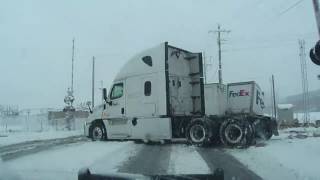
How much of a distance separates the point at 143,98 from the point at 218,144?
12.4 feet

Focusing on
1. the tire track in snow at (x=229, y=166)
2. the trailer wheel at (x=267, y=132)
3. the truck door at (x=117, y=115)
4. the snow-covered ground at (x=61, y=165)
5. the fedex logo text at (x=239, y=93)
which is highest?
the fedex logo text at (x=239, y=93)

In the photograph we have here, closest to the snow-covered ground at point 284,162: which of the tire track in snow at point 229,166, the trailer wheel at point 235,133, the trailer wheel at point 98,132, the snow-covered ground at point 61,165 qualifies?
the tire track in snow at point 229,166

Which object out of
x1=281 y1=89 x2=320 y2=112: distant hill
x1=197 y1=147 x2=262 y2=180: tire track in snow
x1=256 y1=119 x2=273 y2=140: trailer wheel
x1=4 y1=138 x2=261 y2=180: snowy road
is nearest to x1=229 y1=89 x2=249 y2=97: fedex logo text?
x1=256 y1=119 x2=273 y2=140: trailer wheel

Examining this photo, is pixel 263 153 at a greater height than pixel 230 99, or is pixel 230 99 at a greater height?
pixel 230 99

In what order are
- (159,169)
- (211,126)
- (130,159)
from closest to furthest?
(159,169) → (130,159) → (211,126)

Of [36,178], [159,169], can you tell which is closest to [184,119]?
[159,169]

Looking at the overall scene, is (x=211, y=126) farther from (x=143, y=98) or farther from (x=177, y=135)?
(x=143, y=98)

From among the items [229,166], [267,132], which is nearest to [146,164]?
[229,166]

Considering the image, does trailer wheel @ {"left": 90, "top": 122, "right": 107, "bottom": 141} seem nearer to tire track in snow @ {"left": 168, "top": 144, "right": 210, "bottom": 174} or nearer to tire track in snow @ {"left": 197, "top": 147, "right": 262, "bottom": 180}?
tire track in snow @ {"left": 197, "top": 147, "right": 262, "bottom": 180}

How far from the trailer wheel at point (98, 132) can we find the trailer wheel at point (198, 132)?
5046 millimetres

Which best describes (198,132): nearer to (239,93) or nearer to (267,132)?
(239,93)

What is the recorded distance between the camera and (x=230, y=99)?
23406 millimetres

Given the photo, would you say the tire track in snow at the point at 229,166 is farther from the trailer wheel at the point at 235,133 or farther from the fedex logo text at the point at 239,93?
the fedex logo text at the point at 239,93

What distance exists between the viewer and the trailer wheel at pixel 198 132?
19656 mm
